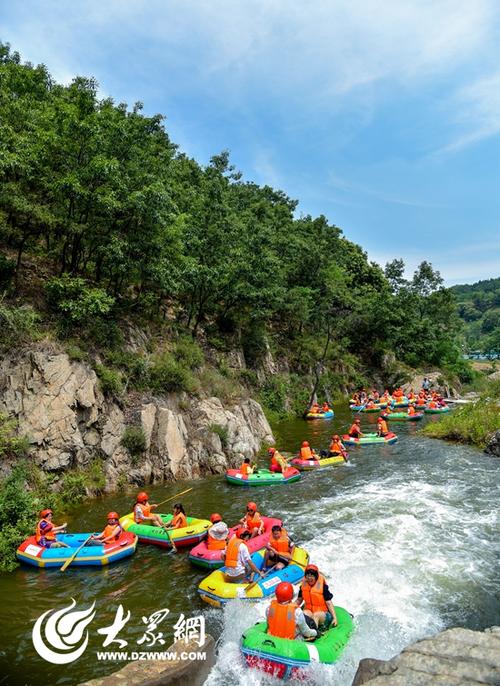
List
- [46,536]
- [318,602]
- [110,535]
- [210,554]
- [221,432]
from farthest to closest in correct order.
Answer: [221,432], [110,535], [46,536], [210,554], [318,602]

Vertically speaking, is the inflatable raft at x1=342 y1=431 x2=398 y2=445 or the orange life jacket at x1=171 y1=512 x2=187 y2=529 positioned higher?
the orange life jacket at x1=171 y1=512 x2=187 y2=529

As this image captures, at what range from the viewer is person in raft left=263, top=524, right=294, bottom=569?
870 centimetres

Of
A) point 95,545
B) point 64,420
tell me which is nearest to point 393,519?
point 95,545

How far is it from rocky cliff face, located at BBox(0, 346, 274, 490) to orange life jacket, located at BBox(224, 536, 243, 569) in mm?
6377

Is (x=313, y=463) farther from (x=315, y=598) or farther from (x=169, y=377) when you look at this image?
(x=315, y=598)

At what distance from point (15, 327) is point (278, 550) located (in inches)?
398

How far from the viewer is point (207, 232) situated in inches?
885

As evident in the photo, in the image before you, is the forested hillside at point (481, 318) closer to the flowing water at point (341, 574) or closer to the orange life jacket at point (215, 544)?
the flowing water at point (341, 574)

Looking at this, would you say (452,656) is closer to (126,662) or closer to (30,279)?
(126,662)

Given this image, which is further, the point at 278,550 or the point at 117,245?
the point at 117,245

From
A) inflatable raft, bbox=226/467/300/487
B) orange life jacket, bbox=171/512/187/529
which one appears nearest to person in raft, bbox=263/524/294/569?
orange life jacket, bbox=171/512/187/529

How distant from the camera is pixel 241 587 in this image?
787cm

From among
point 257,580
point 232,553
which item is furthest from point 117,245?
point 257,580

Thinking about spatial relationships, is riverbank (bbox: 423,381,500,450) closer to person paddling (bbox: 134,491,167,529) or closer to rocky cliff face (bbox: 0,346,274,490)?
rocky cliff face (bbox: 0,346,274,490)
